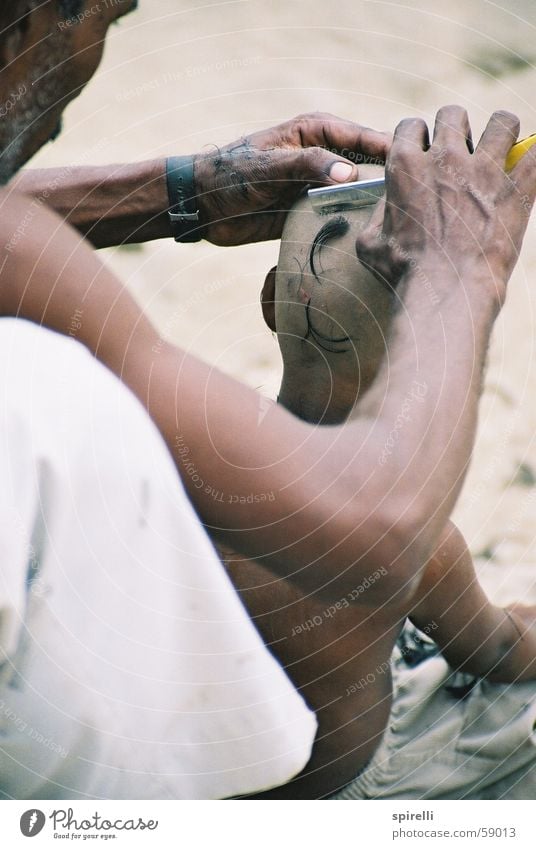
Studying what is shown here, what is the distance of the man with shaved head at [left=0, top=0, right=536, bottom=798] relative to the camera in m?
0.68

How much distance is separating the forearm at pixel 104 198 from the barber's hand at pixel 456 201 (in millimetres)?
425

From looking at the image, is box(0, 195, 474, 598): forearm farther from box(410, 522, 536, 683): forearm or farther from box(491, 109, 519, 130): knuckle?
box(410, 522, 536, 683): forearm

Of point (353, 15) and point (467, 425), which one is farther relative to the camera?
point (353, 15)

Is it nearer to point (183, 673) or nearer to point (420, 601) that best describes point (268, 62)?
point (420, 601)

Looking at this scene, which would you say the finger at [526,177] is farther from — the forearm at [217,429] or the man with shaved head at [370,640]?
the forearm at [217,429]

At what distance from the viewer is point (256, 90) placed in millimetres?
2477

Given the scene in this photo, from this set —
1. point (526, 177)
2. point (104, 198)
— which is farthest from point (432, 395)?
point (104, 198)

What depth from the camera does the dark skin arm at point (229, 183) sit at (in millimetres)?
955

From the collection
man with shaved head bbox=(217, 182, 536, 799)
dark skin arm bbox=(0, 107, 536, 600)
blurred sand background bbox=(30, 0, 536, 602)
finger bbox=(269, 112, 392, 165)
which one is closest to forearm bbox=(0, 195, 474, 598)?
dark skin arm bbox=(0, 107, 536, 600)

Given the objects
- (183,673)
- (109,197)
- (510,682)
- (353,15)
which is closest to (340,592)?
(183,673)

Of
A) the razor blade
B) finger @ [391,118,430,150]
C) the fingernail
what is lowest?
the razor blade

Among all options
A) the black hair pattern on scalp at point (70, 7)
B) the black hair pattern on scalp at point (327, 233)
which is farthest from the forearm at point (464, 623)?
the black hair pattern on scalp at point (70, 7)

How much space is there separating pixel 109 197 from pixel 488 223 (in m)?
0.56
